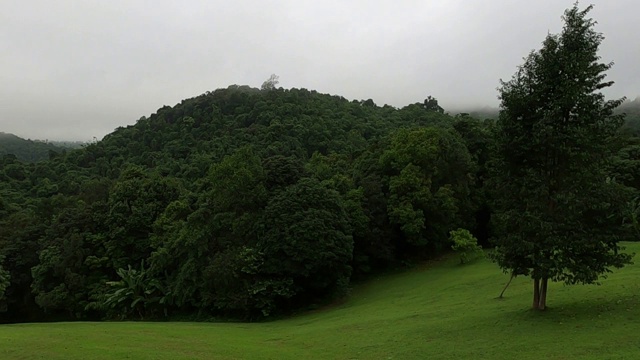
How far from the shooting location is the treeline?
1191 inches

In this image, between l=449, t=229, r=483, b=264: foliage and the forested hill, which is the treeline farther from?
the forested hill

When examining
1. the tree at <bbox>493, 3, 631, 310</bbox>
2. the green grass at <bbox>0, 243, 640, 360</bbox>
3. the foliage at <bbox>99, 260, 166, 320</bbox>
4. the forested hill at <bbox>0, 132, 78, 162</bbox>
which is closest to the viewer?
the green grass at <bbox>0, 243, 640, 360</bbox>

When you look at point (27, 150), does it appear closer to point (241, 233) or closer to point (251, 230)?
point (241, 233)

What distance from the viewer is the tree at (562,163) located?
15.1m

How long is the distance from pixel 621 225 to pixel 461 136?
32.5 meters

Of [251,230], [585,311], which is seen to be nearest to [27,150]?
[251,230]

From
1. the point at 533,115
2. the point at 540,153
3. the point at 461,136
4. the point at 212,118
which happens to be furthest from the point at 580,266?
the point at 212,118

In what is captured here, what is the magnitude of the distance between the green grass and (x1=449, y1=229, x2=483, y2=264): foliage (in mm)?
8252

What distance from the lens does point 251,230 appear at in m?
31.5

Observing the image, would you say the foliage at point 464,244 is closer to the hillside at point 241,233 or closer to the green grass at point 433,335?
the hillside at point 241,233

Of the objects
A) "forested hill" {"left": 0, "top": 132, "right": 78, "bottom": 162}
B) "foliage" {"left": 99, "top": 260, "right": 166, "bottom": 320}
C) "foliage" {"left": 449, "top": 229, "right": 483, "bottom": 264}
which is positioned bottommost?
"foliage" {"left": 99, "top": 260, "right": 166, "bottom": 320}

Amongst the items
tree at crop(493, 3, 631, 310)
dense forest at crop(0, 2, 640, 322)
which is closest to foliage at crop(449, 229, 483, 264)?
dense forest at crop(0, 2, 640, 322)

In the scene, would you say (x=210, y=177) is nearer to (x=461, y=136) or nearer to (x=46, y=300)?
(x=46, y=300)

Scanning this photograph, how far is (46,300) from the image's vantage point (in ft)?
124
